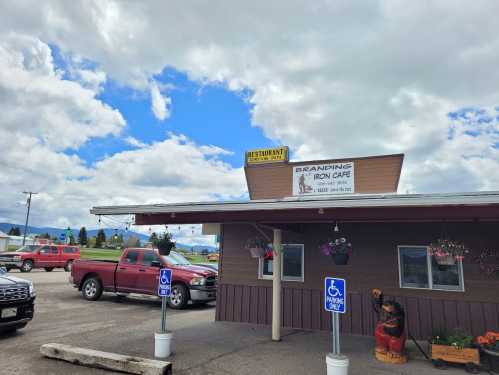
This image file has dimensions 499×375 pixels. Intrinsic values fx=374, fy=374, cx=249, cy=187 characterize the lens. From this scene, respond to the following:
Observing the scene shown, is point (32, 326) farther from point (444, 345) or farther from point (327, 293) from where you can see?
point (444, 345)

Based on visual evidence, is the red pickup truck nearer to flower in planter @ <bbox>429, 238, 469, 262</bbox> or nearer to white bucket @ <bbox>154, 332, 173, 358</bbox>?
white bucket @ <bbox>154, 332, 173, 358</bbox>

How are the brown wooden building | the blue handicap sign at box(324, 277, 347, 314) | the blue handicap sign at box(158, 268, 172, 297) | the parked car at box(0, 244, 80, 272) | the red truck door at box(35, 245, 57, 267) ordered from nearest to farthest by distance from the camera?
the blue handicap sign at box(324, 277, 347, 314), the brown wooden building, the blue handicap sign at box(158, 268, 172, 297), the parked car at box(0, 244, 80, 272), the red truck door at box(35, 245, 57, 267)

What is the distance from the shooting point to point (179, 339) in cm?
803

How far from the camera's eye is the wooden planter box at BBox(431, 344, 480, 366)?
6.48m

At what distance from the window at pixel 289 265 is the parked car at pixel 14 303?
5.47m

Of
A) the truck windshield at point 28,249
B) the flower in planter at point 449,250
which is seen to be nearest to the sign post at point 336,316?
the flower in planter at point 449,250

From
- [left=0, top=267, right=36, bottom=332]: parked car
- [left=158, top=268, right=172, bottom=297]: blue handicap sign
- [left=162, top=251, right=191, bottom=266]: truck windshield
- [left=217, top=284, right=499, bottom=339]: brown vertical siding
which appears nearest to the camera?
[left=158, top=268, right=172, bottom=297]: blue handicap sign

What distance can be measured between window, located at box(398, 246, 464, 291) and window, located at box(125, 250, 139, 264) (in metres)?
8.99

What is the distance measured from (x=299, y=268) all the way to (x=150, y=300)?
7577mm

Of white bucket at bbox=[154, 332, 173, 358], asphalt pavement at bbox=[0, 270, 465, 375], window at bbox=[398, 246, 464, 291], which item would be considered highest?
window at bbox=[398, 246, 464, 291]

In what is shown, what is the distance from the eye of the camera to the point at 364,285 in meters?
8.99

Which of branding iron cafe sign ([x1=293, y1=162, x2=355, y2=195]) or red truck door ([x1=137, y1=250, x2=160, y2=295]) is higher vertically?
branding iron cafe sign ([x1=293, y1=162, x2=355, y2=195])

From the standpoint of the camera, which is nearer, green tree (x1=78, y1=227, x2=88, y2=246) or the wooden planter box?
the wooden planter box

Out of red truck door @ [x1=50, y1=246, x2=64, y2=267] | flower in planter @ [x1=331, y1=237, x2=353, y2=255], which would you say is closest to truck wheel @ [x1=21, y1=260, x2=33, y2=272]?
red truck door @ [x1=50, y1=246, x2=64, y2=267]
